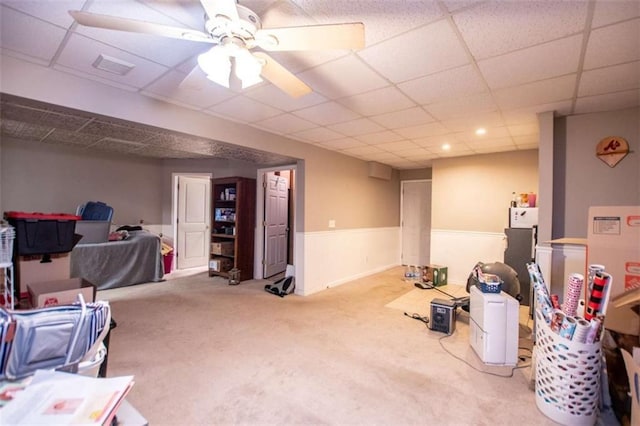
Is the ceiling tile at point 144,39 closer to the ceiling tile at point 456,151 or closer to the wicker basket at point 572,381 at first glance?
the wicker basket at point 572,381

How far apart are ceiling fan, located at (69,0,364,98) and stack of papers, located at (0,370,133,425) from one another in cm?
148

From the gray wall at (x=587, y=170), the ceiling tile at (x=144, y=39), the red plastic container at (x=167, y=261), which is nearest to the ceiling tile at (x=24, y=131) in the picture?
the red plastic container at (x=167, y=261)

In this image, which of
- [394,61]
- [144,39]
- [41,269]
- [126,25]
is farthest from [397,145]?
[41,269]

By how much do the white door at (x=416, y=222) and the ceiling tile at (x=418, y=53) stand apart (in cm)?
499

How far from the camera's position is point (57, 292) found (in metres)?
2.37

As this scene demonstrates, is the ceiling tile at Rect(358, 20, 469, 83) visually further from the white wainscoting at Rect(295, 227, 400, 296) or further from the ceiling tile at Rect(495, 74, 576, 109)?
the white wainscoting at Rect(295, 227, 400, 296)

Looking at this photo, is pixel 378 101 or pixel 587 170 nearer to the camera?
pixel 378 101

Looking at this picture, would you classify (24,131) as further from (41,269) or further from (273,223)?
(273,223)

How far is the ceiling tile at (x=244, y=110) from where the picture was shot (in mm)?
2975

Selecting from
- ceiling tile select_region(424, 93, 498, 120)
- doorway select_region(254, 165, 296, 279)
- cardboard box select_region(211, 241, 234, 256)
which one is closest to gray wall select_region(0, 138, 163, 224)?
cardboard box select_region(211, 241, 234, 256)

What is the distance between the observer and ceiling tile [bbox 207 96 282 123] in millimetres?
2975

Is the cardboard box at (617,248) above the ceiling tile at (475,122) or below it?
below

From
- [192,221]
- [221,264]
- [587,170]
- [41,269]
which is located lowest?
[221,264]

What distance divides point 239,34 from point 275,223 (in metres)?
4.48
